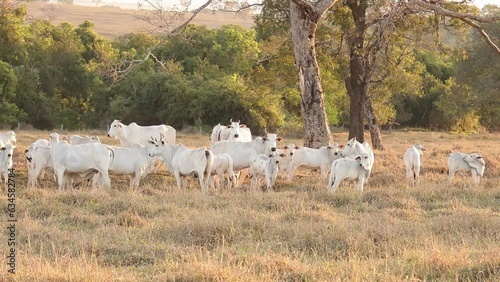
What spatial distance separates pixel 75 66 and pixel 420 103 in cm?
2827

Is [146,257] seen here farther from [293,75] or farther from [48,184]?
[293,75]

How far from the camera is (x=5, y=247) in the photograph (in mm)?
8906

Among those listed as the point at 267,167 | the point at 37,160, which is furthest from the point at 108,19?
the point at 267,167

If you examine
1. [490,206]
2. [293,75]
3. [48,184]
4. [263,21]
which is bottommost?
[48,184]

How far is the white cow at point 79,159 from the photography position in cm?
1565

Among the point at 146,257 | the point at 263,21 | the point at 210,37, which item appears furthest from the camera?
the point at 210,37

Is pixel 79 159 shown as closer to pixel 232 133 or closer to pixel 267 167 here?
pixel 267 167

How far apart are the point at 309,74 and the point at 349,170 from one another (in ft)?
20.5

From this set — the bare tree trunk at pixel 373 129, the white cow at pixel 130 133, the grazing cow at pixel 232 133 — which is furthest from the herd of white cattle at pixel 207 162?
the bare tree trunk at pixel 373 129

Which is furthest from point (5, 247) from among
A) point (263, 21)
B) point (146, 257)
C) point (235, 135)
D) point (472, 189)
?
point (263, 21)

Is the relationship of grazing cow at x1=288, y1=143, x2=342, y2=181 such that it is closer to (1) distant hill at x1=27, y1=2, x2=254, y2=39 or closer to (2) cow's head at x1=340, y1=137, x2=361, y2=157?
(2) cow's head at x1=340, y1=137, x2=361, y2=157

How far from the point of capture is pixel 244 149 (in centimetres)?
1769

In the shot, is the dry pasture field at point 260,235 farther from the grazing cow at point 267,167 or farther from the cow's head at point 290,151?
the cow's head at point 290,151

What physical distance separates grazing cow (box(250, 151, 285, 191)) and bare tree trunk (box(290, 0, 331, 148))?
4.66 meters
